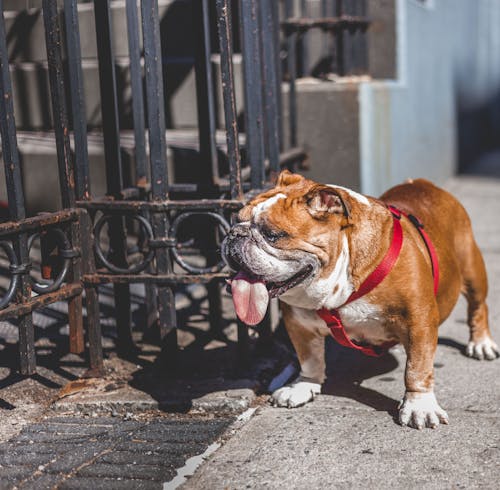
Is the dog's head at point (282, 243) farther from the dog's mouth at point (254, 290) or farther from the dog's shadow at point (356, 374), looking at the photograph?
the dog's shadow at point (356, 374)

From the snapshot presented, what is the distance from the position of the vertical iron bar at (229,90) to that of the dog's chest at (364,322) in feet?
2.75

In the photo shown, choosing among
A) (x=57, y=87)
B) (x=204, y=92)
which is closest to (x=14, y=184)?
(x=57, y=87)

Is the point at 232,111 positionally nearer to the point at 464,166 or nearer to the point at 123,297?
the point at 123,297

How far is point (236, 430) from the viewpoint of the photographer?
360 centimetres

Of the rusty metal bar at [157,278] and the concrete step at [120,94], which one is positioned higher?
the concrete step at [120,94]

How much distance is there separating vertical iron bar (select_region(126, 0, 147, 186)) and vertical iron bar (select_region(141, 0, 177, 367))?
0.59m

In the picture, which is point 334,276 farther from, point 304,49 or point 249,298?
point 304,49

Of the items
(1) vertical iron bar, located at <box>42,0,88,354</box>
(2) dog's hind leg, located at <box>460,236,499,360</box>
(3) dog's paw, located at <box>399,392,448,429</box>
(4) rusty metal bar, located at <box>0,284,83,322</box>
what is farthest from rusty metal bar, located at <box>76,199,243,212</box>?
(2) dog's hind leg, located at <box>460,236,499,360</box>

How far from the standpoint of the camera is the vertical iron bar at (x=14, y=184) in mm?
3520

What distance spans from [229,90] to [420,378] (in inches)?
63.1

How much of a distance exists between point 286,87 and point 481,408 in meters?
3.63

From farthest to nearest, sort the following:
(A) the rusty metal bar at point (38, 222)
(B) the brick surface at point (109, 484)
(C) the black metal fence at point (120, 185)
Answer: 1. (C) the black metal fence at point (120, 185)
2. (A) the rusty metal bar at point (38, 222)
3. (B) the brick surface at point (109, 484)

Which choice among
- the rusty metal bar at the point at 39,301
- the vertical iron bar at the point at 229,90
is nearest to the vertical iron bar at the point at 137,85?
the vertical iron bar at the point at 229,90

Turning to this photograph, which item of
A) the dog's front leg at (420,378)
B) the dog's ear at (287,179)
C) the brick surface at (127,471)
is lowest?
the brick surface at (127,471)
